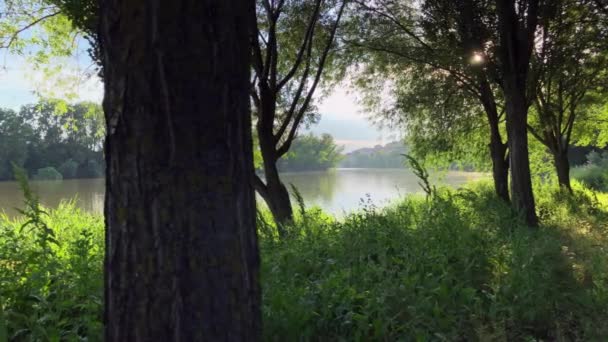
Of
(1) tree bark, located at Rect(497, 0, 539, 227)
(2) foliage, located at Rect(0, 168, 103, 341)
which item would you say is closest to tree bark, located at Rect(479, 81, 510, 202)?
(1) tree bark, located at Rect(497, 0, 539, 227)

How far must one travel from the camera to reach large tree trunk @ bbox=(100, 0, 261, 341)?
1.51 m

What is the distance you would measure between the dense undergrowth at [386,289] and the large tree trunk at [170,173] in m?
0.76

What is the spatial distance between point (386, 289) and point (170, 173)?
165 cm

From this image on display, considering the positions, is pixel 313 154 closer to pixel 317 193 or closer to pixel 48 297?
pixel 317 193

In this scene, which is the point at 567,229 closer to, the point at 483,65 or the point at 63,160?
the point at 483,65

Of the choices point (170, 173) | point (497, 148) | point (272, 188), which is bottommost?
point (272, 188)

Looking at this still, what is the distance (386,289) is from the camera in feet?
8.79

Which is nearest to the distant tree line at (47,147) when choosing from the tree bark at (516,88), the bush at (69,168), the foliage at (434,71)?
the bush at (69,168)

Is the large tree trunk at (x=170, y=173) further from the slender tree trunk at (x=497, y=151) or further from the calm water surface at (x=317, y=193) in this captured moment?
the slender tree trunk at (x=497, y=151)

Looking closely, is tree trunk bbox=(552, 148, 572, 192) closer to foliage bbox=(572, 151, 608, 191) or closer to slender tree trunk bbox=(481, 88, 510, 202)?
slender tree trunk bbox=(481, 88, 510, 202)

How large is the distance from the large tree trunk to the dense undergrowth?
759 mm

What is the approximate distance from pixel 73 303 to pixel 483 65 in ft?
26.0

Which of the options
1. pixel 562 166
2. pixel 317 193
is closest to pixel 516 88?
pixel 562 166

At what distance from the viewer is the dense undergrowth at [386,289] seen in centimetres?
234
